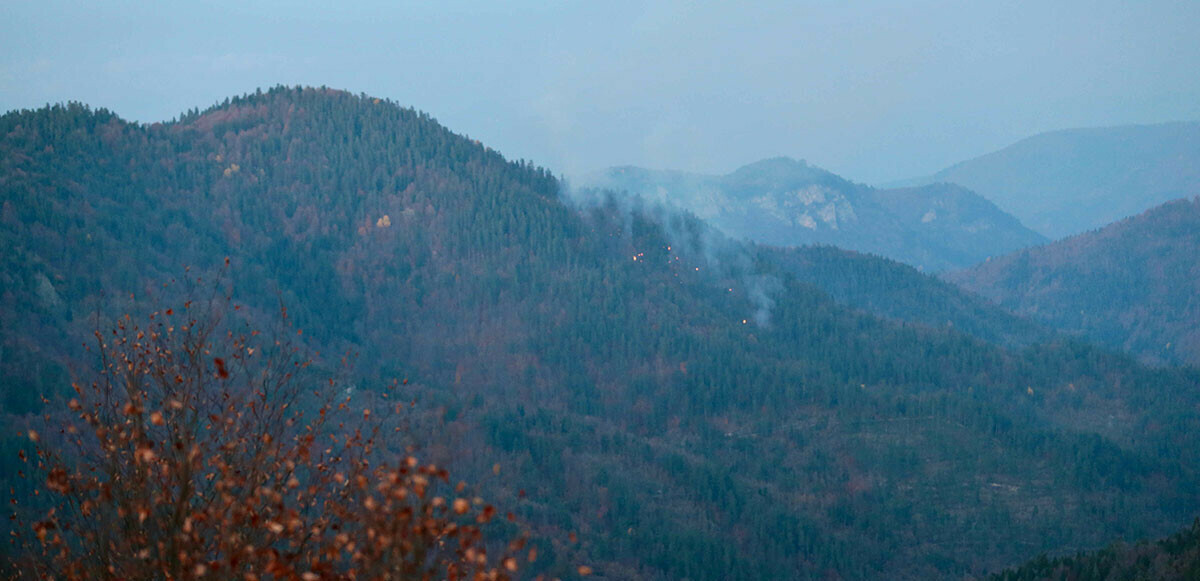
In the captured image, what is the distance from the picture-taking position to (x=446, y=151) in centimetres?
15088

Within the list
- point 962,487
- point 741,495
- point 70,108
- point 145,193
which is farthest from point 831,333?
point 70,108

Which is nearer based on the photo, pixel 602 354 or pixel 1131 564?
pixel 1131 564

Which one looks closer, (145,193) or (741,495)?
(741,495)

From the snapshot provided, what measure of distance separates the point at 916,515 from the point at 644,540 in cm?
2835

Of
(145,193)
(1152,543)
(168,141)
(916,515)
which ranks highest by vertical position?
(168,141)

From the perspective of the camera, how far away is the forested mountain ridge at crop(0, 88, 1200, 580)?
268 ft

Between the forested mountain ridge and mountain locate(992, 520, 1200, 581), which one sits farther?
the forested mountain ridge

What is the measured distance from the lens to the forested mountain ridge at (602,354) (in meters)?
81.6

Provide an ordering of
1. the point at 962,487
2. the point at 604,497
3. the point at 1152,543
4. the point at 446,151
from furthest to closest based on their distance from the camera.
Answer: the point at 446,151
the point at 962,487
the point at 604,497
the point at 1152,543

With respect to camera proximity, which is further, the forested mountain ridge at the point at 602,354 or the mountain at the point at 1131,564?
the forested mountain ridge at the point at 602,354

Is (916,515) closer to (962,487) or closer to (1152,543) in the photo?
(962,487)

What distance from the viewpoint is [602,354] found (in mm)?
122938

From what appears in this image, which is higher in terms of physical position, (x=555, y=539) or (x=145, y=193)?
(x=145, y=193)

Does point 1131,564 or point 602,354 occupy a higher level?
point 602,354
